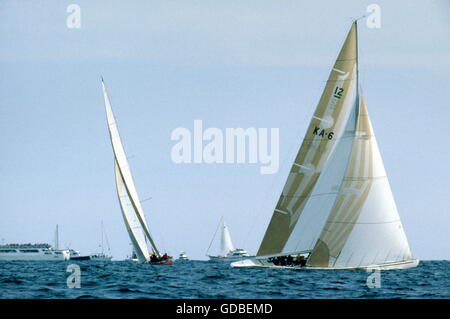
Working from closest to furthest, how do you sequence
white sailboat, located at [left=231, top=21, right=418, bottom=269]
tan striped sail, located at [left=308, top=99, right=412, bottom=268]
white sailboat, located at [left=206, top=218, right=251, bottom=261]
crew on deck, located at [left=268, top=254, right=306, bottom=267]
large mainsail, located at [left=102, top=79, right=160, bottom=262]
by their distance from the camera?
1. tan striped sail, located at [left=308, top=99, right=412, bottom=268]
2. white sailboat, located at [left=231, top=21, right=418, bottom=269]
3. crew on deck, located at [left=268, top=254, right=306, bottom=267]
4. large mainsail, located at [left=102, top=79, right=160, bottom=262]
5. white sailboat, located at [left=206, top=218, right=251, bottom=261]

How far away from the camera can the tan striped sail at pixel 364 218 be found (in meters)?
40.9

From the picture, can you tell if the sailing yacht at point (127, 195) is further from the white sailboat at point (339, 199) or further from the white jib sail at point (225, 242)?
the white jib sail at point (225, 242)

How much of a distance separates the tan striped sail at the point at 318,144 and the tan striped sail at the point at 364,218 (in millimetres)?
2243

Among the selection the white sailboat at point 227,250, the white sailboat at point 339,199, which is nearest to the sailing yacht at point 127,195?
the white sailboat at point 339,199

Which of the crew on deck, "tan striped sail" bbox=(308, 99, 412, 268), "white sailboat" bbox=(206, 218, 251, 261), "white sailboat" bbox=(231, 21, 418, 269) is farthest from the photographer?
"white sailboat" bbox=(206, 218, 251, 261)

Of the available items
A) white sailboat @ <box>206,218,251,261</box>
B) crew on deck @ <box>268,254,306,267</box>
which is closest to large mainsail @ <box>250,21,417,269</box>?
crew on deck @ <box>268,254,306,267</box>

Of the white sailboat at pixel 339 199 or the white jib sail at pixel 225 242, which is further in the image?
the white jib sail at pixel 225 242

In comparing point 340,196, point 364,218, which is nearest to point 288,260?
point 340,196

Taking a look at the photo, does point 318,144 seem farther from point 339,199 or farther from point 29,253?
point 29,253

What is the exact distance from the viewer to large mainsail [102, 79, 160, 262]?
6275cm

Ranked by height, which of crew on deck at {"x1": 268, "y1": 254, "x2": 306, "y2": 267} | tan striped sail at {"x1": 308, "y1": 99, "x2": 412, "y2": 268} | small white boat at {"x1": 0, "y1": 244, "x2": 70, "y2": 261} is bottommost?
small white boat at {"x1": 0, "y1": 244, "x2": 70, "y2": 261}

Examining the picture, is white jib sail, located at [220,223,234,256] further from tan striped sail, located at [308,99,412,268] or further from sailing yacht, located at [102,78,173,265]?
tan striped sail, located at [308,99,412,268]

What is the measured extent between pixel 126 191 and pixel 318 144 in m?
24.3
